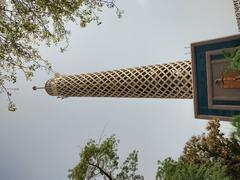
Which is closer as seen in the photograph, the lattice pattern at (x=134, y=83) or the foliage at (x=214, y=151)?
the foliage at (x=214, y=151)

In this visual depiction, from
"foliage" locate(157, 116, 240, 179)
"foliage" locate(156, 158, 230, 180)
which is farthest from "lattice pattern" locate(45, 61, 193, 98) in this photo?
"foliage" locate(156, 158, 230, 180)

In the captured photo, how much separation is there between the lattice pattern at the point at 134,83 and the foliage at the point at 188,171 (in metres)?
11.6

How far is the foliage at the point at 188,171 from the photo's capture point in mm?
20281

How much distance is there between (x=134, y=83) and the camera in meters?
37.5

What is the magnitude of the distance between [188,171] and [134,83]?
17.0 m

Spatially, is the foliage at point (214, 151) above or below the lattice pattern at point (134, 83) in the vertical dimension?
below

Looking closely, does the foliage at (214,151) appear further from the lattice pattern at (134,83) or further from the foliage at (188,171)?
the lattice pattern at (134,83)

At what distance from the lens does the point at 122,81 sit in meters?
38.5

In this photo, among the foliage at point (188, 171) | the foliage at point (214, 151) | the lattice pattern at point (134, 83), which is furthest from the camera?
the lattice pattern at point (134, 83)

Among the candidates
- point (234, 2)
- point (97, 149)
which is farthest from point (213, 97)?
point (234, 2)

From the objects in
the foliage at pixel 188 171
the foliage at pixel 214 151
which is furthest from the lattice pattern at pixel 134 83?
the foliage at pixel 188 171

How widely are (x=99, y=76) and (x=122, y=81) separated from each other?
3.07 meters

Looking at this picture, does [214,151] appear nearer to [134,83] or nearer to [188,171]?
[188,171]

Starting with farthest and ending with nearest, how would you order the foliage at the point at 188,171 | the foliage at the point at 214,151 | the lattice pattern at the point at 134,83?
the lattice pattern at the point at 134,83 < the foliage at the point at 214,151 < the foliage at the point at 188,171
